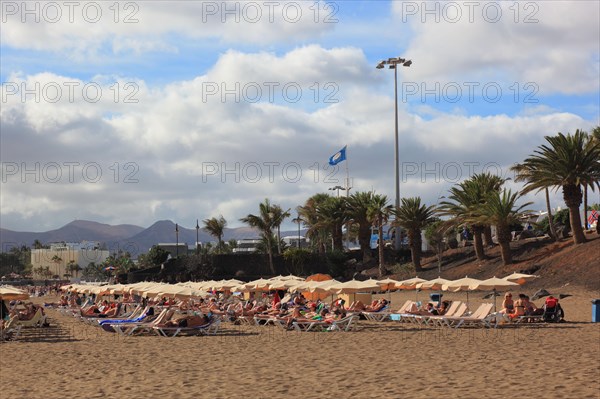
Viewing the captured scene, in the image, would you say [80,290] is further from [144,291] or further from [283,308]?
[283,308]

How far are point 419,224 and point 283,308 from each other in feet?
86.7

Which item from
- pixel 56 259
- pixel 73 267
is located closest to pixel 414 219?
pixel 73 267

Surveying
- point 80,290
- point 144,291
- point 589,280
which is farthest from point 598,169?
point 80,290

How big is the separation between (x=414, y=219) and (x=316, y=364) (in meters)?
38.5

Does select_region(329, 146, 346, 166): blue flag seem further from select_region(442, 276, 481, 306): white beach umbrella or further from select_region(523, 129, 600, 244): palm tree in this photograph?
select_region(442, 276, 481, 306): white beach umbrella

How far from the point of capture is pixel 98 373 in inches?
561

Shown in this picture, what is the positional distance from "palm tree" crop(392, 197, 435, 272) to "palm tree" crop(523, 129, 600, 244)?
34.3 ft

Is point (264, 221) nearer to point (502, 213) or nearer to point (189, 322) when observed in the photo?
point (502, 213)

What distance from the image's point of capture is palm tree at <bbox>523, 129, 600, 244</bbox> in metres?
41.8

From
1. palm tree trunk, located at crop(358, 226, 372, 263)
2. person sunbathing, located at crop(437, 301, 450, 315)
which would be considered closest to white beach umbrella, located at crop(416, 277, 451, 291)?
person sunbathing, located at crop(437, 301, 450, 315)

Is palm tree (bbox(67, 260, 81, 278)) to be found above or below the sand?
below

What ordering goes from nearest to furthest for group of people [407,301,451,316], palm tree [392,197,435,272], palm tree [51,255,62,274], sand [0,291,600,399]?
sand [0,291,600,399]
group of people [407,301,451,316]
palm tree [392,197,435,272]
palm tree [51,255,62,274]

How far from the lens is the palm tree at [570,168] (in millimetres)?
41781

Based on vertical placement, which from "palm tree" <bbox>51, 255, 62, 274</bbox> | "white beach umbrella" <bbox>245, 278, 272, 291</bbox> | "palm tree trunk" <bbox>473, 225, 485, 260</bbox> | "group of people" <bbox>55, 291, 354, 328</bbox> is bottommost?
"palm tree" <bbox>51, 255, 62, 274</bbox>
